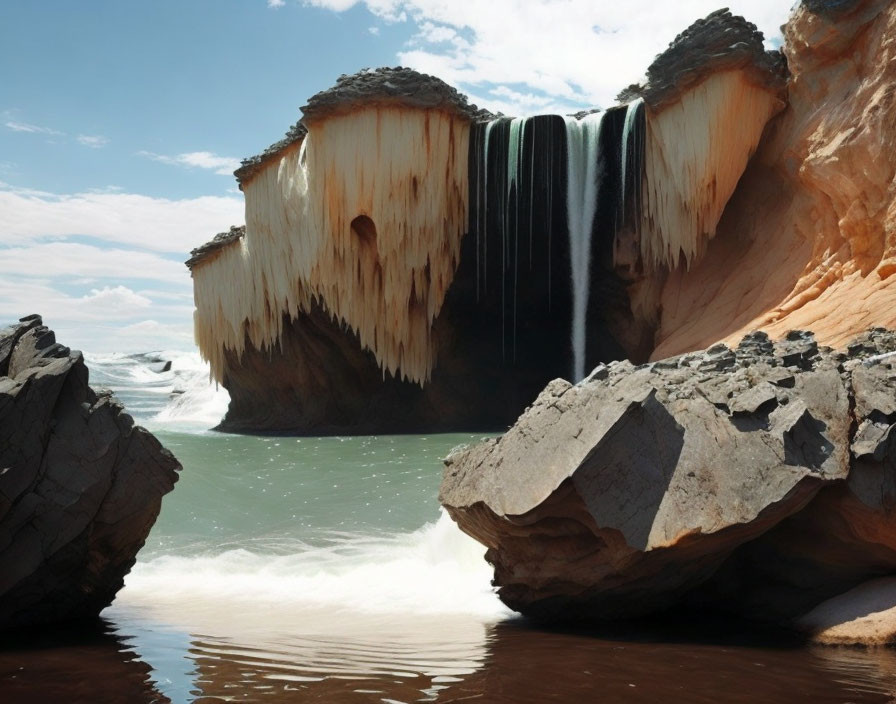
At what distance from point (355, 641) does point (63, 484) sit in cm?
204

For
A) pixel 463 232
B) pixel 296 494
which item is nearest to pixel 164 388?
pixel 463 232

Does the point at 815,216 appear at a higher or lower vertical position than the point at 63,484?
higher

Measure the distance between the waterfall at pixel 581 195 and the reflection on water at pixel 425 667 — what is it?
12400mm

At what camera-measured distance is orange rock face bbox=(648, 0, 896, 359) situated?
531 inches

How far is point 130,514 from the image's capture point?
242 inches

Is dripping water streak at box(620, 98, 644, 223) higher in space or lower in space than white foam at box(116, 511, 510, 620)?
higher

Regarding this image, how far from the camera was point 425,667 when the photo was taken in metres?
4.90

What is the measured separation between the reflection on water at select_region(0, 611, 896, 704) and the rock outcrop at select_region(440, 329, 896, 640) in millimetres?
449

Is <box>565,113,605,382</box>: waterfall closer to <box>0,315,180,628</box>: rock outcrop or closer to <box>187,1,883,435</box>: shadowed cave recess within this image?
<box>187,1,883,435</box>: shadowed cave recess

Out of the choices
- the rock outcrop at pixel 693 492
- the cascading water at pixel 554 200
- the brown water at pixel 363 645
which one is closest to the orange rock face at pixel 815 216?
the cascading water at pixel 554 200

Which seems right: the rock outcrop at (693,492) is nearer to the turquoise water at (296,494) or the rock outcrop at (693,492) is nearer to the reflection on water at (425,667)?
the reflection on water at (425,667)

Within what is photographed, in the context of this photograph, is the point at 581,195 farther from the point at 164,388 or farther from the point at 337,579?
the point at 164,388

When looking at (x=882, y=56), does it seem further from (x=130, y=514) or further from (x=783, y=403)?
(x=130, y=514)

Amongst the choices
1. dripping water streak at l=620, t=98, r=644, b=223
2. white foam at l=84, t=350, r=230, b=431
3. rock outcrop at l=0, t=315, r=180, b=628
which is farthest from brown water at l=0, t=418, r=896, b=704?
white foam at l=84, t=350, r=230, b=431
